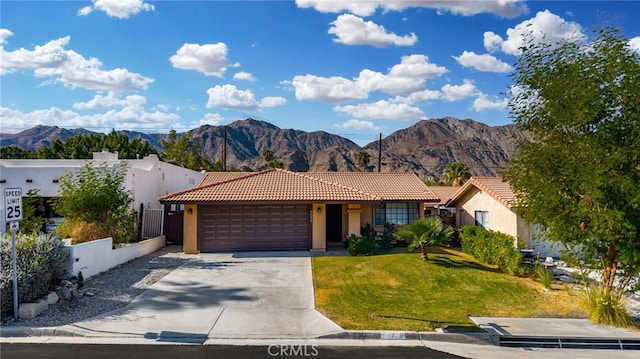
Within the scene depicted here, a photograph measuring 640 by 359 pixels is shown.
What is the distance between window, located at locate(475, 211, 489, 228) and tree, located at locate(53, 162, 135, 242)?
1671cm

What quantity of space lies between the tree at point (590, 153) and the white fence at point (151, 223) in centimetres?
1657

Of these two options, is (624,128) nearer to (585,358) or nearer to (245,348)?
(585,358)

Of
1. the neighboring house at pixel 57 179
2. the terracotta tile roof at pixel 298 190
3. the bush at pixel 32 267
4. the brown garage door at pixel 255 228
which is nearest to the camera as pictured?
the bush at pixel 32 267

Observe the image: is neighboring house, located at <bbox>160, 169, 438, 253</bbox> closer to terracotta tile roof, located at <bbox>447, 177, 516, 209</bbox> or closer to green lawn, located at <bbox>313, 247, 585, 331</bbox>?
green lawn, located at <bbox>313, 247, 585, 331</bbox>

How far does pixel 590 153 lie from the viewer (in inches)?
427

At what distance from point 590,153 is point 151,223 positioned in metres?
18.5

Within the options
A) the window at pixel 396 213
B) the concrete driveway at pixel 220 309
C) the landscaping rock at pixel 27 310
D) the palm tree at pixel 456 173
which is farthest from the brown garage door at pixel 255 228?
the palm tree at pixel 456 173

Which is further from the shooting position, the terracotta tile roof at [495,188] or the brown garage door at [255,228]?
the terracotta tile roof at [495,188]

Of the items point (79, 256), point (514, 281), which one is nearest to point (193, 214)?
point (79, 256)

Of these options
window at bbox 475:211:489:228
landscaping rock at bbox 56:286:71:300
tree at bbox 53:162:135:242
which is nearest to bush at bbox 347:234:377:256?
window at bbox 475:211:489:228

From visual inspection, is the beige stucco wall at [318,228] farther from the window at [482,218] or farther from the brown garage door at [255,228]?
the window at [482,218]

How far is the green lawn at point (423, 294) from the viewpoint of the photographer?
1066 centimetres

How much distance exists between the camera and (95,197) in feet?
54.9

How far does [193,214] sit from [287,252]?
176 inches
